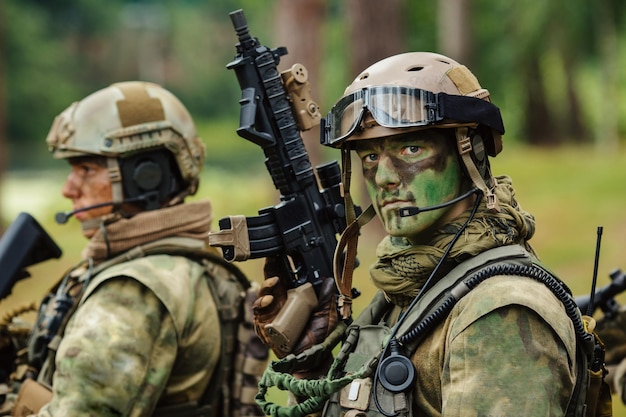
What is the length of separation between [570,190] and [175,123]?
1388 cm

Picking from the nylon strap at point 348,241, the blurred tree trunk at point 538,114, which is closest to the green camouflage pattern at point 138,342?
the nylon strap at point 348,241

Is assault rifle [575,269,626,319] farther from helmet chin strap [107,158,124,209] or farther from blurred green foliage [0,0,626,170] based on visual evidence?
blurred green foliage [0,0,626,170]

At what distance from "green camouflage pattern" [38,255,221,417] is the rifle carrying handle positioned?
819mm

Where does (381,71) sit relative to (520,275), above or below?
above

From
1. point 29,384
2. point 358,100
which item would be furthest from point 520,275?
point 29,384

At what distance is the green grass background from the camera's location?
13484 mm

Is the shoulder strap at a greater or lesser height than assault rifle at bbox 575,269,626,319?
greater

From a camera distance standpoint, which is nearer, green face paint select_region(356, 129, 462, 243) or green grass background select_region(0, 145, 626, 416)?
green face paint select_region(356, 129, 462, 243)

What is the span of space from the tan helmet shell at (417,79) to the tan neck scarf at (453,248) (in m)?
0.32

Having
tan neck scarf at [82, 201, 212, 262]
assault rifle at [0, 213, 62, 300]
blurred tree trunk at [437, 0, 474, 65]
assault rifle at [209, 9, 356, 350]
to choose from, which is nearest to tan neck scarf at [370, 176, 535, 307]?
assault rifle at [209, 9, 356, 350]

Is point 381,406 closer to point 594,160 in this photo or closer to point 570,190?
point 570,190

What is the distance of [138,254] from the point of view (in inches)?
207

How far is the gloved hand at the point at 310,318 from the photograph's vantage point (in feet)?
13.9

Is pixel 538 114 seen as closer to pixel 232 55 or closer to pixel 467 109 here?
pixel 232 55
